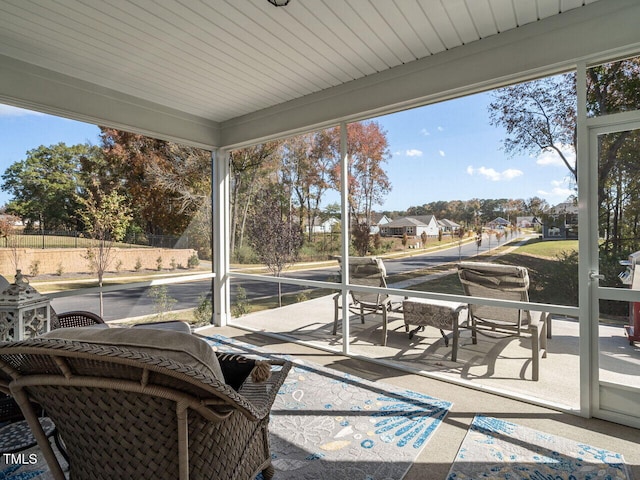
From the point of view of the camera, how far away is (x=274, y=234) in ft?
15.6

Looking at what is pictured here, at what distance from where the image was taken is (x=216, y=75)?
11.8 feet

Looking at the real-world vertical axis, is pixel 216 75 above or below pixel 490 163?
above

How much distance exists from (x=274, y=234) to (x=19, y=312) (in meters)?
3.07

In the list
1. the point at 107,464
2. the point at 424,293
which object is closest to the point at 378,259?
the point at 424,293

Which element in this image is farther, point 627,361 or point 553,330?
point 553,330

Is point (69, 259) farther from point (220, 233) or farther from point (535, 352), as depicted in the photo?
point (535, 352)

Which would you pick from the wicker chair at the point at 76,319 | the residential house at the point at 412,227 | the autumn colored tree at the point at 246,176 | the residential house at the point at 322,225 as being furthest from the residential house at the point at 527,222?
the wicker chair at the point at 76,319

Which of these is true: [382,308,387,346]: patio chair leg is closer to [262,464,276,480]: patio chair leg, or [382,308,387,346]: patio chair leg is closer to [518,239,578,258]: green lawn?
[518,239,578,258]: green lawn

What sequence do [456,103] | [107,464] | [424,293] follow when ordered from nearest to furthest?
[107,464] < [456,103] < [424,293]

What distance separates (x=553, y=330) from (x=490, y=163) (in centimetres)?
149

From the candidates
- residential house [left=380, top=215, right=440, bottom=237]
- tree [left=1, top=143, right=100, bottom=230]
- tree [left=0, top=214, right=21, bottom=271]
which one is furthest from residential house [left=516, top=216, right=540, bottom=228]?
tree [left=0, top=214, right=21, bottom=271]

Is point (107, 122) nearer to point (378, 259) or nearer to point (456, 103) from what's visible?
point (378, 259)

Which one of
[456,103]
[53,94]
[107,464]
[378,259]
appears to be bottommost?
[107,464]

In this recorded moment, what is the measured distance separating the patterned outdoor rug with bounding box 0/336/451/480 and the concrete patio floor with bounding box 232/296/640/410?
20.1 inches
